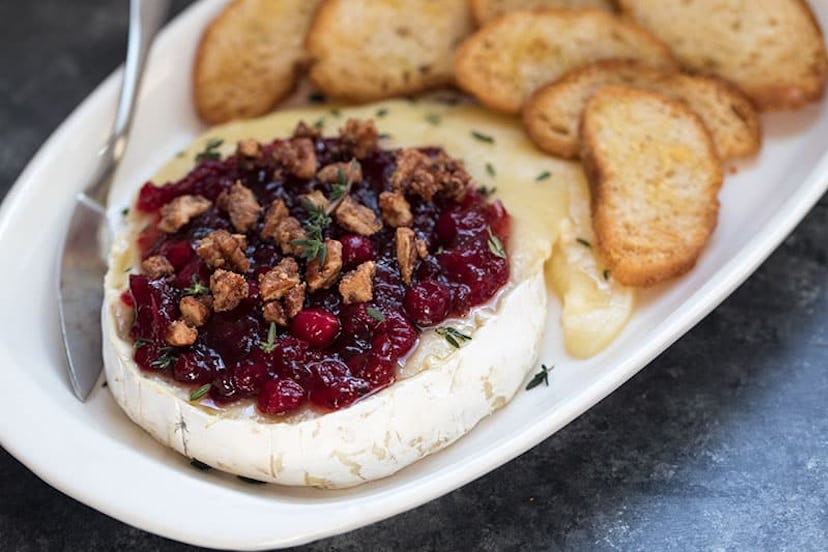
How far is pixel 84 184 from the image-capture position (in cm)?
382

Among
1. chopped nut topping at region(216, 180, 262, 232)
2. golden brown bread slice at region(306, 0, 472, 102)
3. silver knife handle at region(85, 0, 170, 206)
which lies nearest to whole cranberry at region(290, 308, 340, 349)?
chopped nut topping at region(216, 180, 262, 232)

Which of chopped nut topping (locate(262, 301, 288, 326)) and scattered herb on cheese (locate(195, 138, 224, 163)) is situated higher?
chopped nut topping (locate(262, 301, 288, 326))

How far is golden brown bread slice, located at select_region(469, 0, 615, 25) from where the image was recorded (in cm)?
413

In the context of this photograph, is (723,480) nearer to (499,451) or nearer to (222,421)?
(499,451)

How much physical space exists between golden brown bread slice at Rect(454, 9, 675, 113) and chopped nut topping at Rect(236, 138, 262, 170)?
934 millimetres

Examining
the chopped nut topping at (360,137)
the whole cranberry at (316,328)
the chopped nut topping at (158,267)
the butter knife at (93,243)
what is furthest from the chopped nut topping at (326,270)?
the butter knife at (93,243)

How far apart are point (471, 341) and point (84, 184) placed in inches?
67.0

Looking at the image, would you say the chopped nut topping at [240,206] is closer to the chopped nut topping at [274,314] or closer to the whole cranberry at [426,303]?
the chopped nut topping at [274,314]

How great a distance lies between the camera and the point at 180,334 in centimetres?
291

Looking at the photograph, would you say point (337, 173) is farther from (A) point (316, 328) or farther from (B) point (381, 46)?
(B) point (381, 46)

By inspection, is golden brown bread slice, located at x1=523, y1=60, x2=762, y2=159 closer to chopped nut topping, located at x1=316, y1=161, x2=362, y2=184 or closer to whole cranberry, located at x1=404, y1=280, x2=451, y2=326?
chopped nut topping, located at x1=316, y1=161, x2=362, y2=184

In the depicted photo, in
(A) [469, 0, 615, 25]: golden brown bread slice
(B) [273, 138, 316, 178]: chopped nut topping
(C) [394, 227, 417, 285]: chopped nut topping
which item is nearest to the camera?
(C) [394, 227, 417, 285]: chopped nut topping

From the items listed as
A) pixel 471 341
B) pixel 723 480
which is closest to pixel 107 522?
pixel 471 341

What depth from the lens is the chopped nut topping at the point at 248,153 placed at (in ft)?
11.4
